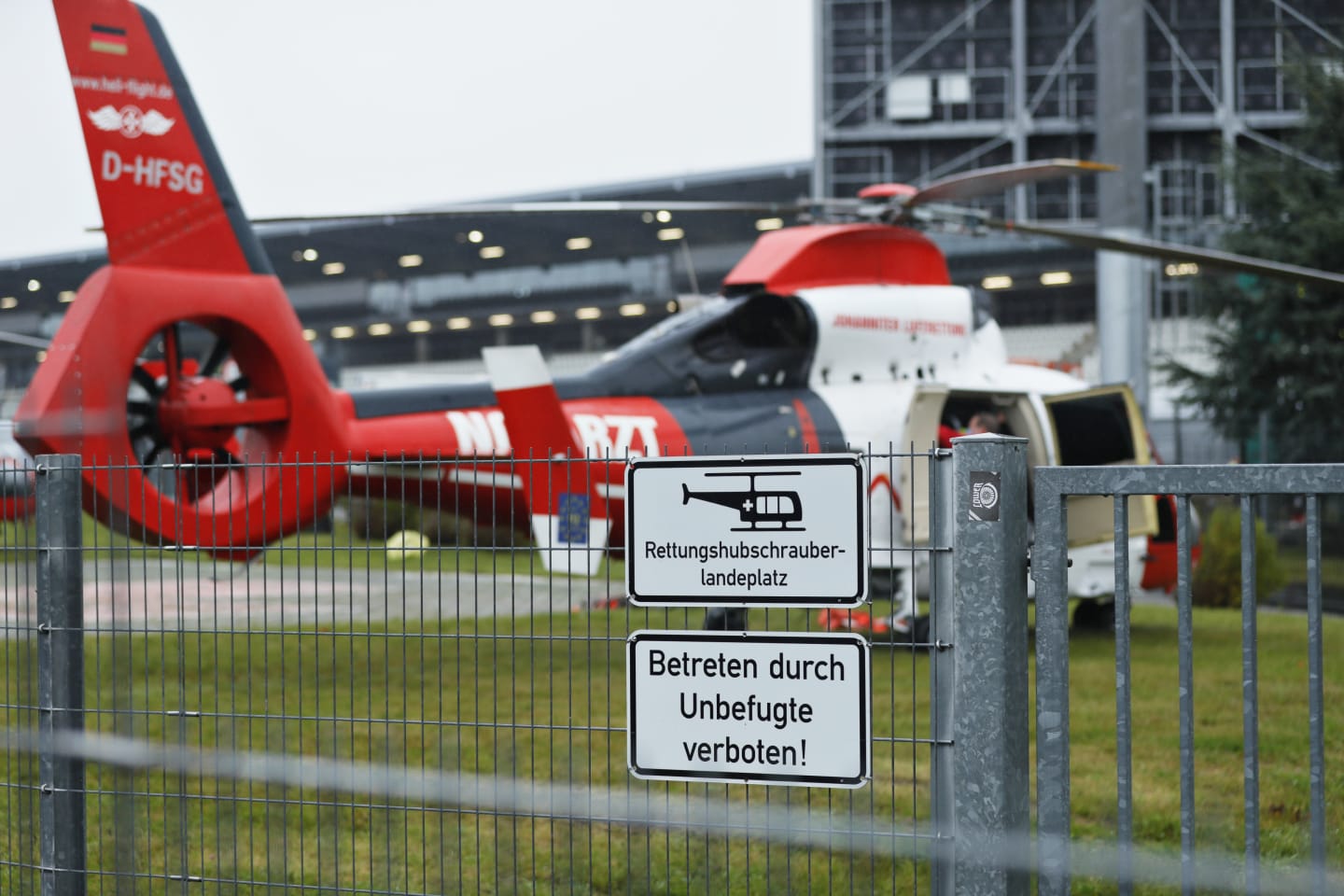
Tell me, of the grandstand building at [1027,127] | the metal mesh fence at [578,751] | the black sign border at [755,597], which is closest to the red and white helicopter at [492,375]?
the metal mesh fence at [578,751]

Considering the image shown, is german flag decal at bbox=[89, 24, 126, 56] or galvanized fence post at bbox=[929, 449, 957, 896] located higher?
german flag decal at bbox=[89, 24, 126, 56]

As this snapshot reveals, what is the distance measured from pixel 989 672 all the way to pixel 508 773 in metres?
4.34

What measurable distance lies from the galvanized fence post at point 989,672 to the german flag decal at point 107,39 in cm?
736

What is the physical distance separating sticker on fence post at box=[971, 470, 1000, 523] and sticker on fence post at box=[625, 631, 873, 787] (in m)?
0.41

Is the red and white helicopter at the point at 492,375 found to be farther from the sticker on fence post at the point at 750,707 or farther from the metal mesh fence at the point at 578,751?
the sticker on fence post at the point at 750,707

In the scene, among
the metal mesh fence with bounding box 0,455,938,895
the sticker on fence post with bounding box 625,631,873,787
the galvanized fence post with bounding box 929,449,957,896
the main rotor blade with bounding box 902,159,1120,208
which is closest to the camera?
the galvanized fence post with bounding box 929,449,957,896

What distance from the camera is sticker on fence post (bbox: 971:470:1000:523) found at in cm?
307

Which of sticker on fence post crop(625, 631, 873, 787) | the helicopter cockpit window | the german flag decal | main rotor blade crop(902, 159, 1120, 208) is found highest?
the german flag decal

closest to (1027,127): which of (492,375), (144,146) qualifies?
(492,375)

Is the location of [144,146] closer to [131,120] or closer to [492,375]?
[131,120]

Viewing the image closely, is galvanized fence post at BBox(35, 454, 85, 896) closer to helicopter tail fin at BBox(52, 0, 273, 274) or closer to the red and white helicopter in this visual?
the red and white helicopter

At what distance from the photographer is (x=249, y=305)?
9266 mm

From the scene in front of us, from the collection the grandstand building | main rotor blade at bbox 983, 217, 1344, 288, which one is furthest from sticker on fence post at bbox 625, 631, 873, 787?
the grandstand building

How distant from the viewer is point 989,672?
3.03 meters
